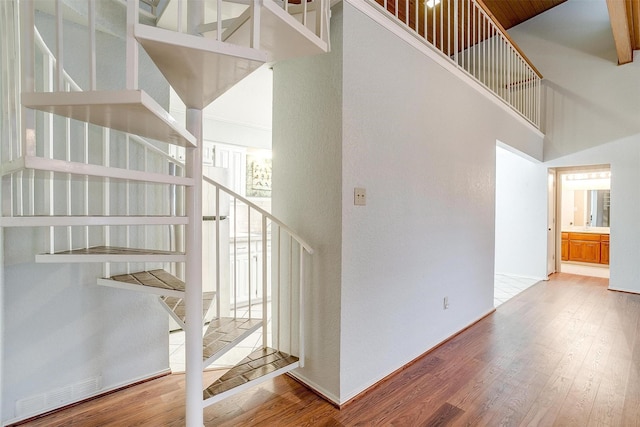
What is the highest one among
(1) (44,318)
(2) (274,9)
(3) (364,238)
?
(2) (274,9)

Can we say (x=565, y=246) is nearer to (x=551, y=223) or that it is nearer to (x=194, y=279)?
(x=551, y=223)

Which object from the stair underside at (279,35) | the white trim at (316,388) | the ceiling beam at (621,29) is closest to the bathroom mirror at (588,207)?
the ceiling beam at (621,29)

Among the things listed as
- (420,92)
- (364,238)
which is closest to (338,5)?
(420,92)

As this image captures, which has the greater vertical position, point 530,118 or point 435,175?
point 530,118

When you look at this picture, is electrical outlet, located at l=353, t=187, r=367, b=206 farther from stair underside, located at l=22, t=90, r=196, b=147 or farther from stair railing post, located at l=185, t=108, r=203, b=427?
stair underside, located at l=22, t=90, r=196, b=147

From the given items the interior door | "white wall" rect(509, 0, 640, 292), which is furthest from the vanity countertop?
"white wall" rect(509, 0, 640, 292)

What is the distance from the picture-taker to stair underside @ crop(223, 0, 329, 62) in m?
1.26

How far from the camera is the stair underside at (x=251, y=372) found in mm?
1709

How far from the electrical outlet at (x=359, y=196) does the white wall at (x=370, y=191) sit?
0.04 metres

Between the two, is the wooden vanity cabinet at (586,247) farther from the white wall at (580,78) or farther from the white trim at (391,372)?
the white trim at (391,372)

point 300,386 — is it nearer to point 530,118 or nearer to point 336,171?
point 336,171

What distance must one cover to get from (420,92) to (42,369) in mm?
3212

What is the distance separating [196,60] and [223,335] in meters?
1.51

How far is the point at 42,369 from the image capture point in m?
1.85
